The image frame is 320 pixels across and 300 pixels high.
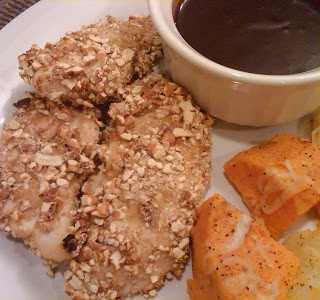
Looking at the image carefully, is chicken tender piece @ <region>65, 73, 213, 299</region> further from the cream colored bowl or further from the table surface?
the table surface

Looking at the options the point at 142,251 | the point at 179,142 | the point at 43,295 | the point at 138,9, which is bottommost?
the point at 43,295

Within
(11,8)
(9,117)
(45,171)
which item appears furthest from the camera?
(11,8)

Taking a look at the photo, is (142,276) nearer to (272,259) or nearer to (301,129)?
(272,259)

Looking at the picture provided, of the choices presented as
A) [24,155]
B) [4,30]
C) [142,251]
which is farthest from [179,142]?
[4,30]

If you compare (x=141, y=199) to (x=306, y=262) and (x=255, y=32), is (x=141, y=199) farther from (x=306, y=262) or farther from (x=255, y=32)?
(x=255, y=32)

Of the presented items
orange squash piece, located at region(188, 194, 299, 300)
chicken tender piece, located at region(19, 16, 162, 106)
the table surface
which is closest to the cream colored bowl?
chicken tender piece, located at region(19, 16, 162, 106)

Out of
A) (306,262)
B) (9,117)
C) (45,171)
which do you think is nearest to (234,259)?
(306,262)

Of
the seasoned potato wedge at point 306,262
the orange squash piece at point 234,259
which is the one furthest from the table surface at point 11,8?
the seasoned potato wedge at point 306,262
